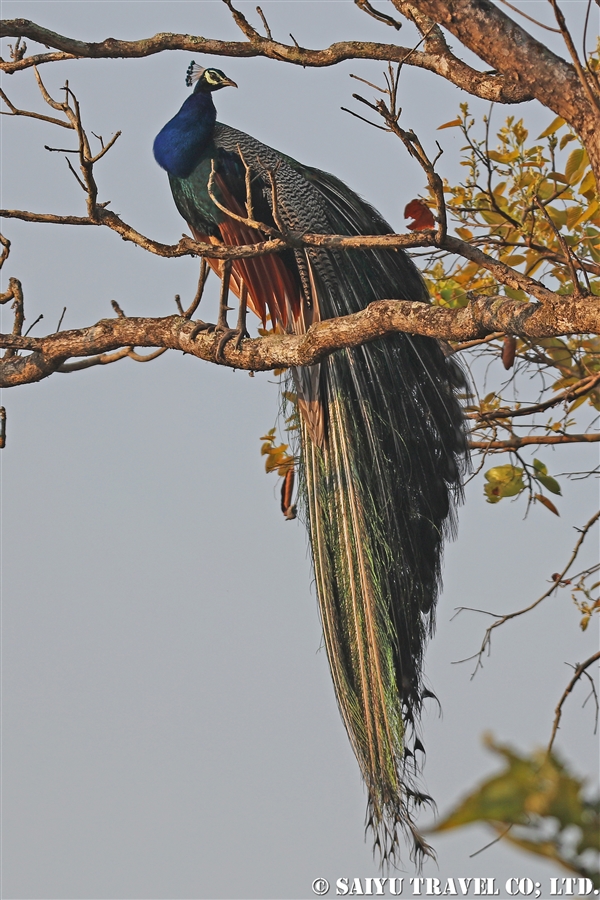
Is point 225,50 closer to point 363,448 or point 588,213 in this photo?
point 588,213

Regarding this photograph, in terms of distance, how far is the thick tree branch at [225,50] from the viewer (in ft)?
10.9

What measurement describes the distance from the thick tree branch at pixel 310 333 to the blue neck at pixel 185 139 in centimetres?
119

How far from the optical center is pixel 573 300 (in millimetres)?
2740

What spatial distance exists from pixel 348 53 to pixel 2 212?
1231 mm

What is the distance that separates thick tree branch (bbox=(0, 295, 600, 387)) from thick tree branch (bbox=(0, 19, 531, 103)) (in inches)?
29.9

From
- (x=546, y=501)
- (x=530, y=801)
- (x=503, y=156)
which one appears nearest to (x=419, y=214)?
(x=503, y=156)

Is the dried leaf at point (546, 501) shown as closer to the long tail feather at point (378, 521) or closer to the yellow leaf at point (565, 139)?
the long tail feather at point (378, 521)

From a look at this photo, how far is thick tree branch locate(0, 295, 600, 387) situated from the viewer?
284cm

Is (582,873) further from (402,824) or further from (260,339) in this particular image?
(402,824)

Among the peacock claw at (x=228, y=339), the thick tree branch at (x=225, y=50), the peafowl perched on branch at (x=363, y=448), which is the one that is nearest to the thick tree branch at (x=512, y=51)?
the thick tree branch at (x=225, y=50)

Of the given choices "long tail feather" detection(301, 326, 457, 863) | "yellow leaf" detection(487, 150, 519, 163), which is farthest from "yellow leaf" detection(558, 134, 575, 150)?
"long tail feather" detection(301, 326, 457, 863)

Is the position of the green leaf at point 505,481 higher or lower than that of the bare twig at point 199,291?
lower

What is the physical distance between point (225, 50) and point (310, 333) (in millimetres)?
1040

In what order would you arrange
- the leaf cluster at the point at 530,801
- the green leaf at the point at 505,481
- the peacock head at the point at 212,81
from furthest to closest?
the peacock head at the point at 212,81
the green leaf at the point at 505,481
the leaf cluster at the point at 530,801
